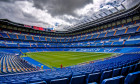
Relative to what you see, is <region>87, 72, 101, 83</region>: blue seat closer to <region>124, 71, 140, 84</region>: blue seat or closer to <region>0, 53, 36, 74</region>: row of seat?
<region>124, 71, 140, 84</region>: blue seat

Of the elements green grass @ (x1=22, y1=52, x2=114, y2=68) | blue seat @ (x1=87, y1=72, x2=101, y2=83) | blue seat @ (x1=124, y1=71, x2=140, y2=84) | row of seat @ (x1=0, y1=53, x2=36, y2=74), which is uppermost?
blue seat @ (x1=124, y1=71, x2=140, y2=84)

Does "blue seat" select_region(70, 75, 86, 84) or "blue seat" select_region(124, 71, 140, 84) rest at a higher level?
"blue seat" select_region(124, 71, 140, 84)

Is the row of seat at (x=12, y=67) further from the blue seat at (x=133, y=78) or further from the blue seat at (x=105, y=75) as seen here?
the blue seat at (x=133, y=78)

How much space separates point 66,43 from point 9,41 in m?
38.9

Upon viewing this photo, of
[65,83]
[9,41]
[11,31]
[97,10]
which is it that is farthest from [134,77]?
[11,31]

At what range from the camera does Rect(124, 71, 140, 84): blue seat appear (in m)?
1.90

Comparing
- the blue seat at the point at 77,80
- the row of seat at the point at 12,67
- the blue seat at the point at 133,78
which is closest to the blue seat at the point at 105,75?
the blue seat at the point at 77,80

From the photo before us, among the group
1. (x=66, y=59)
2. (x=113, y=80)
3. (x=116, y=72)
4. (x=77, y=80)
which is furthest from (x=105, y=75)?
(x=66, y=59)

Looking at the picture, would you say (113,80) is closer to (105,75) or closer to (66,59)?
(105,75)

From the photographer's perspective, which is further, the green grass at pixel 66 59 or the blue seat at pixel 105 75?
the green grass at pixel 66 59

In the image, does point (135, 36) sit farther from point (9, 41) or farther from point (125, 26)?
point (9, 41)

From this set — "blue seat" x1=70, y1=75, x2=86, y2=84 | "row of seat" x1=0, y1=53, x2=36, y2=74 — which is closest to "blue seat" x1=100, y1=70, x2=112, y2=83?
"blue seat" x1=70, y1=75, x2=86, y2=84

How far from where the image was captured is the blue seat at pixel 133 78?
1.90 meters

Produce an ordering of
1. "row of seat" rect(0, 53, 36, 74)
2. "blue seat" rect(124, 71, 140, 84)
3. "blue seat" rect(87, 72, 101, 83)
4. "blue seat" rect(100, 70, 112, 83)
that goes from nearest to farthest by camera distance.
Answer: "blue seat" rect(124, 71, 140, 84), "blue seat" rect(87, 72, 101, 83), "blue seat" rect(100, 70, 112, 83), "row of seat" rect(0, 53, 36, 74)
